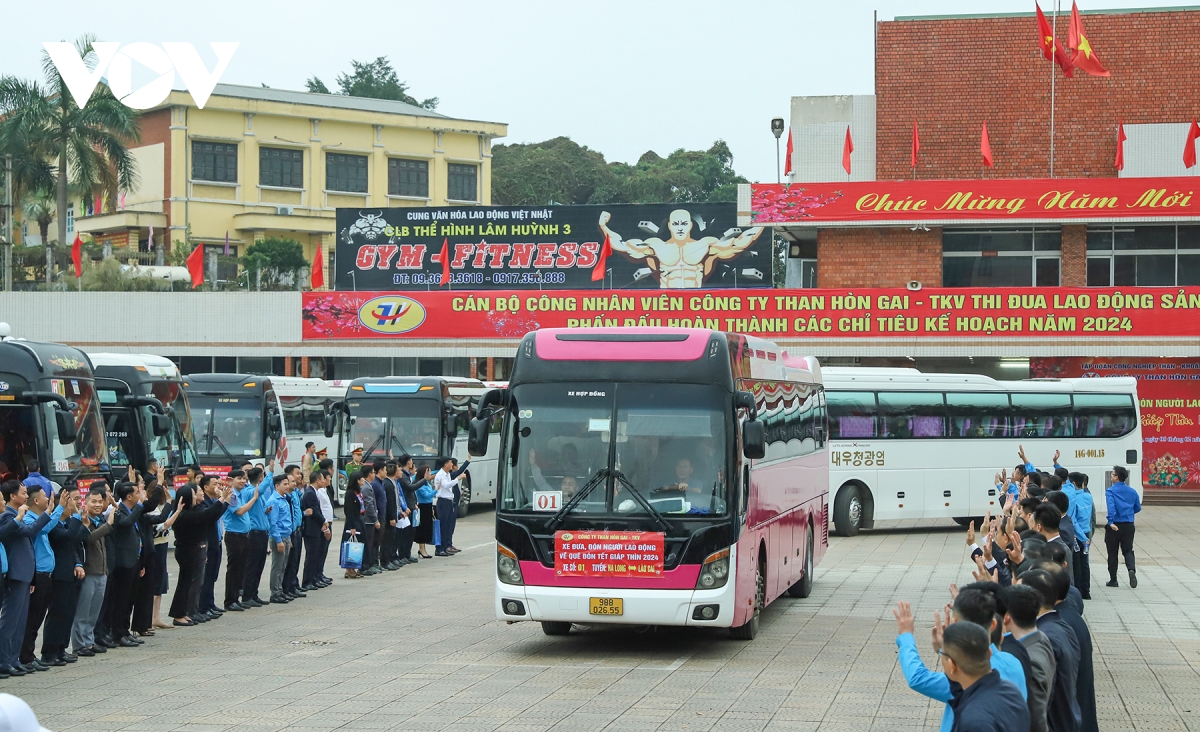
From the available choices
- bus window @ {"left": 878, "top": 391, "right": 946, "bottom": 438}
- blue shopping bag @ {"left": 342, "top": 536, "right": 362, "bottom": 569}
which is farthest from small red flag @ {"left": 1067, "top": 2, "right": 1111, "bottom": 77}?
blue shopping bag @ {"left": 342, "top": 536, "right": 362, "bottom": 569}

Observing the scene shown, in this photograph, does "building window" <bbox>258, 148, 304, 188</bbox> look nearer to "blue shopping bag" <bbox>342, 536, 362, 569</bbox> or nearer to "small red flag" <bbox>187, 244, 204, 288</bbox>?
"small red flag" <bbox>187, 244, 204, 288</bbox>

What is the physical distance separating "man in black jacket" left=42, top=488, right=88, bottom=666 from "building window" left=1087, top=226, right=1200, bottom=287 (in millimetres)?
31125

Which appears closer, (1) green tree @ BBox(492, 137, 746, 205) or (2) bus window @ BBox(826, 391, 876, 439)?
(2) bus window @ BBox(826, 391, 876, 439)

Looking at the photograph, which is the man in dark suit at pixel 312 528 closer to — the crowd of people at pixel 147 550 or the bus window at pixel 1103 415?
the crowd of people at pixel 147 550

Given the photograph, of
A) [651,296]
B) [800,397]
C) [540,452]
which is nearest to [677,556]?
[540,452]

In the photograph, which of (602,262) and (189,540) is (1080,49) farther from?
(189,540)

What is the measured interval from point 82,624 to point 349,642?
2.46 metres

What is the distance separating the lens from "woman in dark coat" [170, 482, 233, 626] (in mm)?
14695

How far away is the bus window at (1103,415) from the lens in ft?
92.9

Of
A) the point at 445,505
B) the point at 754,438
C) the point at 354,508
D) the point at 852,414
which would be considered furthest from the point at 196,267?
the point at 754,438

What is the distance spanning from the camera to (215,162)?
64.6 metres

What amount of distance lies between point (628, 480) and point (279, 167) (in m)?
56.7

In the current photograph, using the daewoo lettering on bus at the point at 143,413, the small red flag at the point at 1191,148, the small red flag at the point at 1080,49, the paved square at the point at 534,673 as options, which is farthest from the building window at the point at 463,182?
the paved square at the point at 534,673

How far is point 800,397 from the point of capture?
17.4 metres
